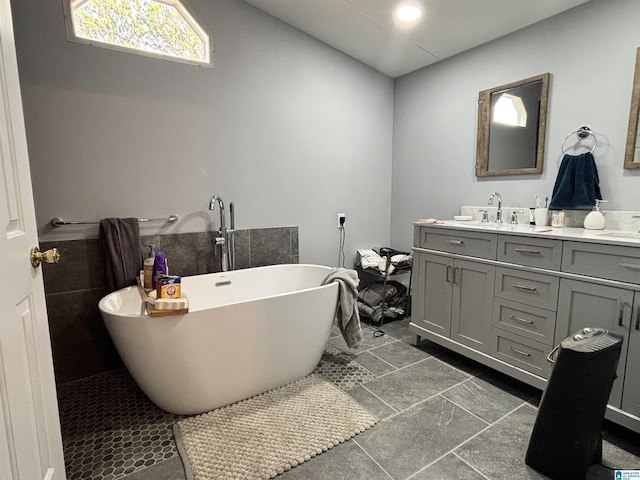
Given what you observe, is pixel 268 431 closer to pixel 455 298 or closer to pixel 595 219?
pixel 455 298

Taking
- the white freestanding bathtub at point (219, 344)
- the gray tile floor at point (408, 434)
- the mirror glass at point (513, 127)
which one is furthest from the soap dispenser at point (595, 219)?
the white freestanding bathtub at point (219, 344)

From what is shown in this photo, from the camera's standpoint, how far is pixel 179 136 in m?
2.42

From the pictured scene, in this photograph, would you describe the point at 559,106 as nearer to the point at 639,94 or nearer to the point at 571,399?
the point at 639,94

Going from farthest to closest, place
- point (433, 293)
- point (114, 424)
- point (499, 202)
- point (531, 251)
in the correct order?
point (499, 202), point (433, 293), point (531, 251), point (114, 424)

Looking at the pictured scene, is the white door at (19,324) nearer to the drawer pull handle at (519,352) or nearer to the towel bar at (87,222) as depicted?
the towel bar at (87,222)

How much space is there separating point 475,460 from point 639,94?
7.19ft

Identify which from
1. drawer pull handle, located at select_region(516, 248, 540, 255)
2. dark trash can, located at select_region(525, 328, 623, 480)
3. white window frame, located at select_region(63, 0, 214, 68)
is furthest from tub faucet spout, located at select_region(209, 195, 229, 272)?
dark trash can, located at select_region(525, 328, 623, 480)

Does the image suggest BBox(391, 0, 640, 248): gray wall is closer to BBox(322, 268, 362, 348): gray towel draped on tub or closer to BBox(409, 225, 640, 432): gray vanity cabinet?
BBox(409, 225, 640, 432): gray vanity cabinet

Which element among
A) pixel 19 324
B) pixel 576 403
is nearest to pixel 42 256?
pixel 19 324

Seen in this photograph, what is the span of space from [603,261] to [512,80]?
5.21 ft

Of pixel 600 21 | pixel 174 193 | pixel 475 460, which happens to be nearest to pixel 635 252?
pixel 475 460

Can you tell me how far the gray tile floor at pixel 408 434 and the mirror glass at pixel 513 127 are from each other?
154 centimetres

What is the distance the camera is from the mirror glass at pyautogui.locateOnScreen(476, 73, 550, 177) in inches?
93.4

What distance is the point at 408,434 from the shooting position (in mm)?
1703
